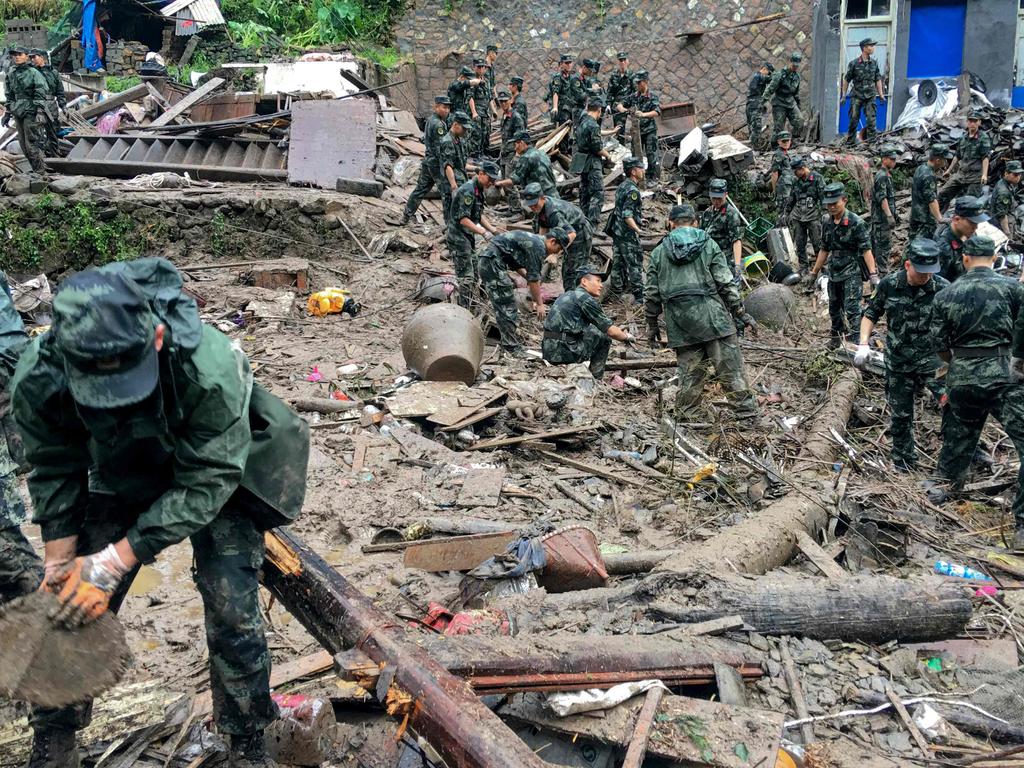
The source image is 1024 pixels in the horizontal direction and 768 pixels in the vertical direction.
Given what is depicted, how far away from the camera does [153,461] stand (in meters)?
2.69

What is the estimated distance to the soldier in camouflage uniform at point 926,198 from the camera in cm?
1170

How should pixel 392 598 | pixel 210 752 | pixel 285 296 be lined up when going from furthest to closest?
1. pixel 285 296
2. pixel 392 598
3. pixel 210 752

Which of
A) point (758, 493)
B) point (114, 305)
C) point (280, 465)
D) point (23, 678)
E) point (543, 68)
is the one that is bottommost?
point (758, 493)

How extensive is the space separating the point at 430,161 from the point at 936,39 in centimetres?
1113

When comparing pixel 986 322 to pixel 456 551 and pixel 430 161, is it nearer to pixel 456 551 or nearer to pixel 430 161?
pixel 456 551

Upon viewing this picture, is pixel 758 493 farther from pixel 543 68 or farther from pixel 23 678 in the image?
pixel 543 68

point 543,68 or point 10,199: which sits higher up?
point 543,68

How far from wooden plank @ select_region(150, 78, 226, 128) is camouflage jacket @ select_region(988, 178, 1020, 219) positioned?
1273cm

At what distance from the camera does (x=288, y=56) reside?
61.4 feet

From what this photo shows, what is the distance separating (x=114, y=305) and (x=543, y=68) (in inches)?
750

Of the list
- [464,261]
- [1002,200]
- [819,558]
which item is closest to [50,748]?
[819,558]

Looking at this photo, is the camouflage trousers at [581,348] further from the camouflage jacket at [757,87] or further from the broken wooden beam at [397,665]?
the camouflage jacket at [757,87]

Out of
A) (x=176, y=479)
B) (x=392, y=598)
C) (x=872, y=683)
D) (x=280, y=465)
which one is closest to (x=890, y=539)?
(x=872, y=683)

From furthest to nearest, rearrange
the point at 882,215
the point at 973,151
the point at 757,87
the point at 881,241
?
1. the point at 757,87
2. the point at 973,151
3. the point at 881,241
4. the point at 882,215
